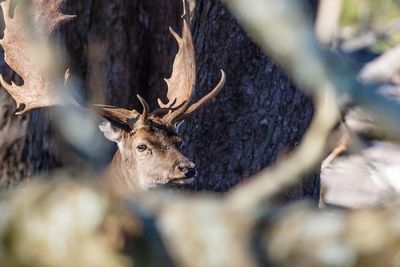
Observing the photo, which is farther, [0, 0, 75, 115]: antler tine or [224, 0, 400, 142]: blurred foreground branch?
[0, 0, 75, 115]: antler tine

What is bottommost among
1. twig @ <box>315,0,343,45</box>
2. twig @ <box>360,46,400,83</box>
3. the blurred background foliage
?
the blurred background foliage

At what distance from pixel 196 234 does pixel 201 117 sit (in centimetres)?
658

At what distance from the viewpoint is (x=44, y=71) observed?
26.2ft

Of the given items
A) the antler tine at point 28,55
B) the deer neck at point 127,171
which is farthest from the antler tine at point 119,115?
the antler tine at point 28,55

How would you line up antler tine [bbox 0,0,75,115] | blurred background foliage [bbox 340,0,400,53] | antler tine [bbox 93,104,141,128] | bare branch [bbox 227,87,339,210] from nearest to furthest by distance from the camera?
bare branch [bbox 227,87,339,210] < antler tine [bbox 0,0,75,115] < antler tine [bbox 93,104,141,128] < blurred background foliage [bbox 340,0,400,53]

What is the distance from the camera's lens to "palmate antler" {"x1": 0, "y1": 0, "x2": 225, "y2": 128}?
786cm

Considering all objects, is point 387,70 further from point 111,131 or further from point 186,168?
point 111,131

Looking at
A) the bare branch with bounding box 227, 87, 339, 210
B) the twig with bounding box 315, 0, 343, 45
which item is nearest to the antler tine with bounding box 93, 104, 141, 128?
the twig with bounding box 315, 0, 343, 45

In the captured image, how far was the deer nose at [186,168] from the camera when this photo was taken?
7.88 meters

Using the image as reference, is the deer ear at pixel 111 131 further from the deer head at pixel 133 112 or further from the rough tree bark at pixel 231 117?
the rough tree bark at pixel 231 117

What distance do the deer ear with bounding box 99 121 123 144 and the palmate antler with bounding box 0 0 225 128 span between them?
0.24ft

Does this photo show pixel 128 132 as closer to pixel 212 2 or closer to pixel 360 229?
pixel 212 2

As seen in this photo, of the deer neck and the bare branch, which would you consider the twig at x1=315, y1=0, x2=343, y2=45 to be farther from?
Answer: the deer neck

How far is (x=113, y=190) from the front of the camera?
1893mm
